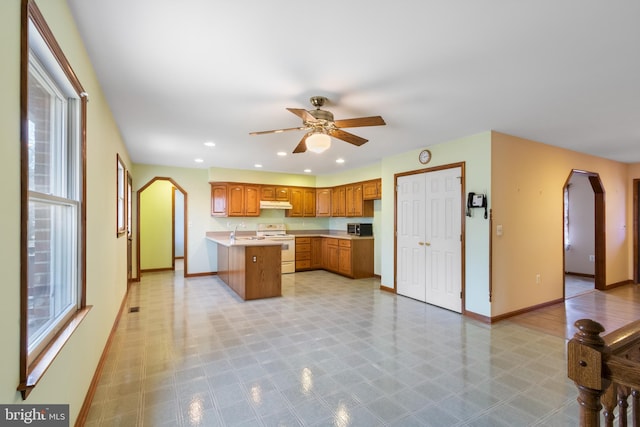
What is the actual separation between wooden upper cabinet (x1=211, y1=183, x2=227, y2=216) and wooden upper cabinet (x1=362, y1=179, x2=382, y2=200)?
3.23 meters

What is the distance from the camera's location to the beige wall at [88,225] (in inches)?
40.7

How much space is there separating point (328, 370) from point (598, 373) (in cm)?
208

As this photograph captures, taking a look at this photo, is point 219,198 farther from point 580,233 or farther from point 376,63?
point 580,233

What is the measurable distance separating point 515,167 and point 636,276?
478 cm

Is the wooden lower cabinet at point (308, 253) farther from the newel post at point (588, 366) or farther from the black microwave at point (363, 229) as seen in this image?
the newel post at point (588, 366)

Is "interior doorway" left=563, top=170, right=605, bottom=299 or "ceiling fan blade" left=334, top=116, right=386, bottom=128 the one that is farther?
"interior doorway" left=563, top=170, right=605, bottom=299

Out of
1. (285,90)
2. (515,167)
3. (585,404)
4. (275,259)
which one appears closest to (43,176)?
(285,90)

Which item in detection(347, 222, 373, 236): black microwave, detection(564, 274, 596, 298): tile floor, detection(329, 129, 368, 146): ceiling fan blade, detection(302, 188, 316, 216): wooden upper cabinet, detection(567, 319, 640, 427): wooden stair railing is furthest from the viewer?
detection(302, 188, 316, 216): wooden upper cabinet

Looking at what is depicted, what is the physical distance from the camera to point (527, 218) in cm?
428

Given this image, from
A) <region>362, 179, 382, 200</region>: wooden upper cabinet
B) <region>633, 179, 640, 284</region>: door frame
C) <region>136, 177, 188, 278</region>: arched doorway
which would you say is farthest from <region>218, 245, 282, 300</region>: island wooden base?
<region>633, 179, 640, 284</region>: door frame

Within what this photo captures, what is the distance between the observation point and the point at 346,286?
5.93 m

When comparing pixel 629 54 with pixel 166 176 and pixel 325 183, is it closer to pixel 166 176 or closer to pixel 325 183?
pixel 325 183

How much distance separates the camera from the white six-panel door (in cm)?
432

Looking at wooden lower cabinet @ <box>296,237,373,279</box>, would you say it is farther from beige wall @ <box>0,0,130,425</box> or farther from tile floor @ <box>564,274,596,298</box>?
beige wall @ <box>0,0,130,425</box>
